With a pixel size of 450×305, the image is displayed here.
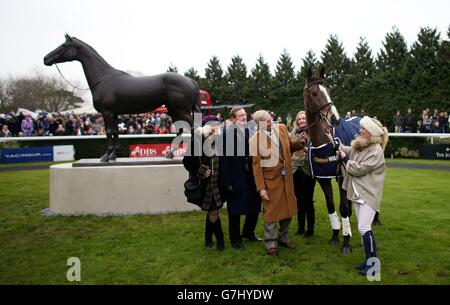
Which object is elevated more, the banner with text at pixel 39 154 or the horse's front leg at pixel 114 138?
the horse's front leg at pixel 114 138

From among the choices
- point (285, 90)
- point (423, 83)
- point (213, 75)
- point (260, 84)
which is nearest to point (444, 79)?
point (423, 83)

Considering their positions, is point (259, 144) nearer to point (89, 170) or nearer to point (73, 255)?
point (73, 255)

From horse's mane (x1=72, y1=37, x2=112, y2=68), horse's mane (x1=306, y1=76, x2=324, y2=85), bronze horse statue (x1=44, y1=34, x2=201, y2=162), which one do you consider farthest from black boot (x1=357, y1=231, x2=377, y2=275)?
horse's mane (x1=72, y1=37, x2=112, y2=68)

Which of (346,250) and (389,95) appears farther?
(389,95)

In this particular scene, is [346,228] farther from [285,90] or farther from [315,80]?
[285,90]

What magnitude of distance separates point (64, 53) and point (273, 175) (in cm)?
474

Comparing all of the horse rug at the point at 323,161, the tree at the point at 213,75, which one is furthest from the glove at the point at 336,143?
the tree at the point at 213,75

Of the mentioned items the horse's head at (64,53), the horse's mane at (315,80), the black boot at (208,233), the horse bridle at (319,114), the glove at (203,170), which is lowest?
the black boot at (208,233)

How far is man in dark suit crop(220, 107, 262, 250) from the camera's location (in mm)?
4637

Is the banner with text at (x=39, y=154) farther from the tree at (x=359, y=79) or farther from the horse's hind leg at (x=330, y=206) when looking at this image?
the tree at (x=359, y=79)

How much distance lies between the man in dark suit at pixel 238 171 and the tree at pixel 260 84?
93.6 feet

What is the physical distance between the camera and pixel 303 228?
5395mm

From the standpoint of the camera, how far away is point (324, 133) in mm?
4707

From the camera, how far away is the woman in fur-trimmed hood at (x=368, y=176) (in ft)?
12.2
